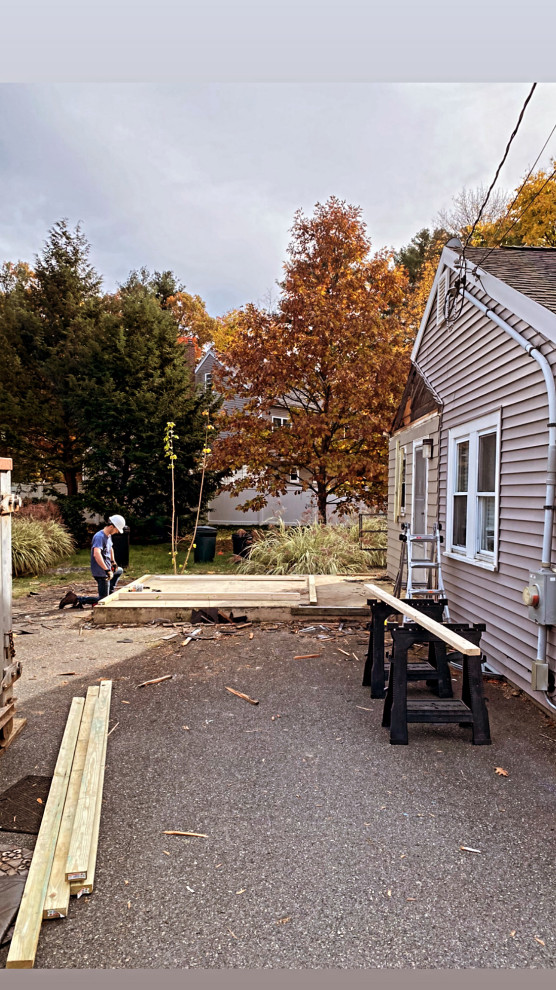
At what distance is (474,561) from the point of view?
625 cm

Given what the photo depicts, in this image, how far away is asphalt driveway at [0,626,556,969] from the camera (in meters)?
2.19

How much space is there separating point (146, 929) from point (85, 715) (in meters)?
2.45

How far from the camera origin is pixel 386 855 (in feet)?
9.10

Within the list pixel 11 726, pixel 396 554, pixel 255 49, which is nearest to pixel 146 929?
pixel 11 726

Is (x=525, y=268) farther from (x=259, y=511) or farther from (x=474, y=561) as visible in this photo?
(x=259, y=511)

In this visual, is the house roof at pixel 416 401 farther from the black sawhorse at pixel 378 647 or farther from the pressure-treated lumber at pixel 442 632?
the pressure-treated lumber at pixel 442 632

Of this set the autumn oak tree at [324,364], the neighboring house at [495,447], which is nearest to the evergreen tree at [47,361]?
the autumn oak tree at [324,364]

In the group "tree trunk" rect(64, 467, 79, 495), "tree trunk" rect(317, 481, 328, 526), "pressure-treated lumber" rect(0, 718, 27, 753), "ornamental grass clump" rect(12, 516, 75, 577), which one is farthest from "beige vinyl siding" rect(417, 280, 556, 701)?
"tree trunk" rect(64, 467, 79, 495)

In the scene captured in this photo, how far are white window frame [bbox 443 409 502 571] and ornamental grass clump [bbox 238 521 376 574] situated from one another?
4.08m

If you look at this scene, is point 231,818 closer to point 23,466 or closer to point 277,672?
point 277,672

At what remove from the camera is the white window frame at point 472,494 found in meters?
5.73

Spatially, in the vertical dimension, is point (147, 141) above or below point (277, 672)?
above

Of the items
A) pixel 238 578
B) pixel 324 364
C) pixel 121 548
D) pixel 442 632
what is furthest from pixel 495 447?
pixel 121 548

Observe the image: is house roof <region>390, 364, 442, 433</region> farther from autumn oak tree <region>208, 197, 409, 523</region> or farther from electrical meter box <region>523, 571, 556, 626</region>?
electrical meter box <region>523, 571, 556, 626</region>
